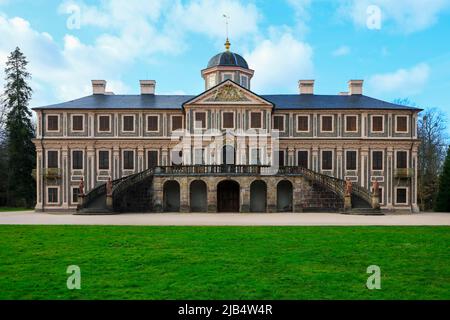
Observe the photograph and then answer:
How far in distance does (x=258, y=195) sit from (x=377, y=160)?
1296cm

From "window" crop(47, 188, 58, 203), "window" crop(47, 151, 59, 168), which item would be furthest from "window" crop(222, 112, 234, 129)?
"window" crop(47, 188, 58, 203)

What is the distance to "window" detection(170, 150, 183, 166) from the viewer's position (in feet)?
152

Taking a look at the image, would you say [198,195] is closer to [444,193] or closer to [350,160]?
[350,160]

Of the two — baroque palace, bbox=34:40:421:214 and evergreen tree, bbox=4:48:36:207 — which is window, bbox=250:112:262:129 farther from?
evergreen tree, bbox=4:48:36:207

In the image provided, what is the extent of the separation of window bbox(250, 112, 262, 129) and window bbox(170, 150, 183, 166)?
304 inches

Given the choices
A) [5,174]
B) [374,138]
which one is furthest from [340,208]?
[5,174]

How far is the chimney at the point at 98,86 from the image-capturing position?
172 ft

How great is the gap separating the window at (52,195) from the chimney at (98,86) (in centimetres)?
1271

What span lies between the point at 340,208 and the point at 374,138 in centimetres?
1162

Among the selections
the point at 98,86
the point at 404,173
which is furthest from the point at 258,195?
the point at 98,86

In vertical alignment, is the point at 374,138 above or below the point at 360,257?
above

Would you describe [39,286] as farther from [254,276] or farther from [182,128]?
[182,128]

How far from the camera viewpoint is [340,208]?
38156 millimetres

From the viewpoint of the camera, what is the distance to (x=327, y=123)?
154 feet
